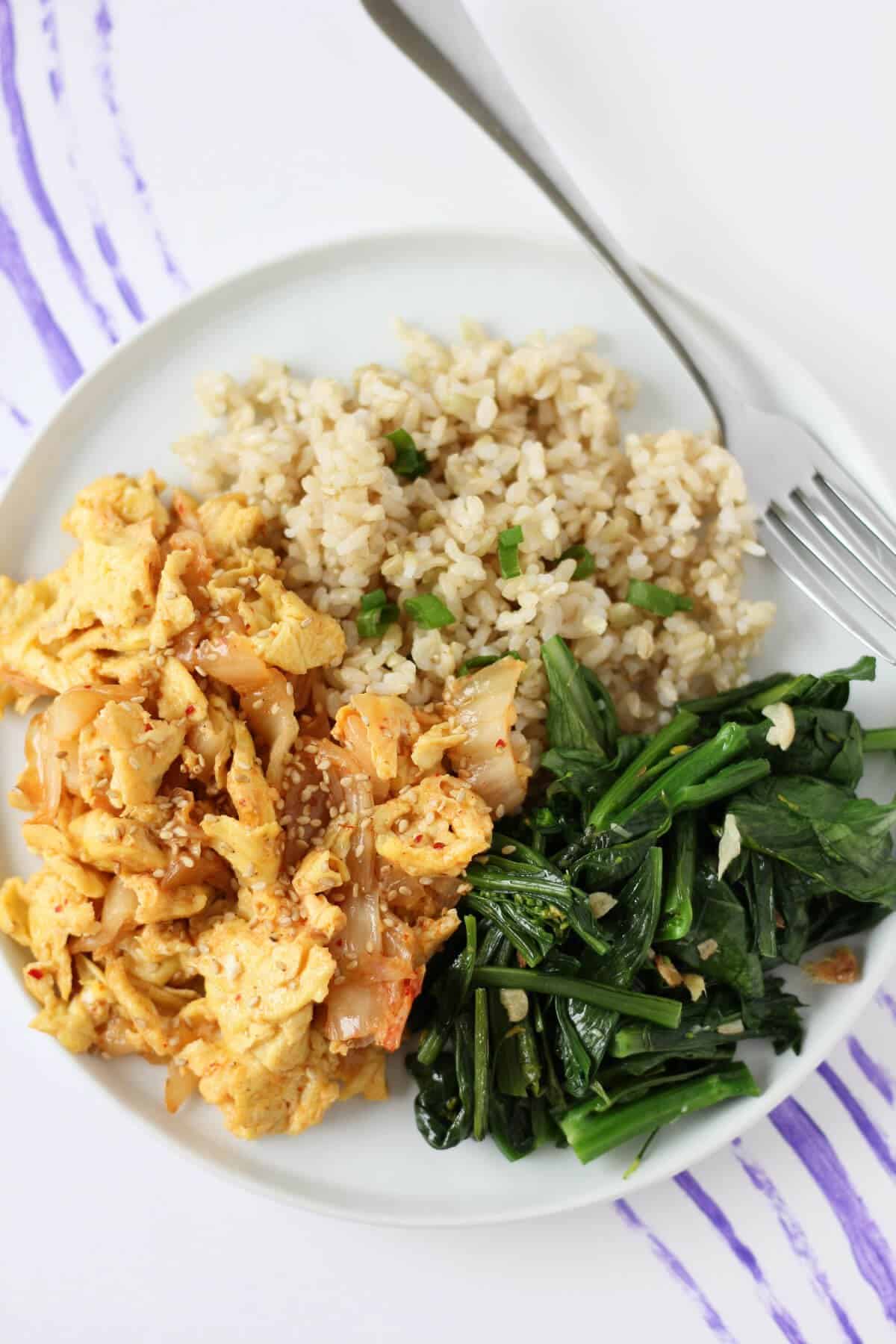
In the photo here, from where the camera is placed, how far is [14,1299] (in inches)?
117

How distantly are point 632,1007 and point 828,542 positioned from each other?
1.27m

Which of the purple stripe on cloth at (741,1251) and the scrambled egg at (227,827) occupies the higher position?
the scrambled egg at (227,827)

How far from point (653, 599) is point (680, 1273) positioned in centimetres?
191

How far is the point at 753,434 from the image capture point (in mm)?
2650

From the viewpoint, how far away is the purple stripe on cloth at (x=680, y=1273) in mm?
2848

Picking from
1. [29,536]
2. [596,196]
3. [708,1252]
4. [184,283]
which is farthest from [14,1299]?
[596,196]

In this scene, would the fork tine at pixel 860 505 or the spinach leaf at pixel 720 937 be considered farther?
the fork tine at pixel 860 505

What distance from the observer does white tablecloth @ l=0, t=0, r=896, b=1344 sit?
9.37 ft

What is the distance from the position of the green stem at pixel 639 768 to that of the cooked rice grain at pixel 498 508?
0.12m

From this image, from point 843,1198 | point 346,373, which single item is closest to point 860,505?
point 346,373

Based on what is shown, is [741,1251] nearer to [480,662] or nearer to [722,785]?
[722,785]

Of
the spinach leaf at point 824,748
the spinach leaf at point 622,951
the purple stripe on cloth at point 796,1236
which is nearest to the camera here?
the spinach leaf at point 622,951

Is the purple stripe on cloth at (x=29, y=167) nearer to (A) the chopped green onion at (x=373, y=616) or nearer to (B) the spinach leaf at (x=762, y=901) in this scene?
(A) the chopped green onion at (x=373, y=616)

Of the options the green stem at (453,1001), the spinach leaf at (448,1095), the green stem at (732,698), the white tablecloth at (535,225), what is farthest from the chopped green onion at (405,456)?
the spinach leaf at (448,1095)
